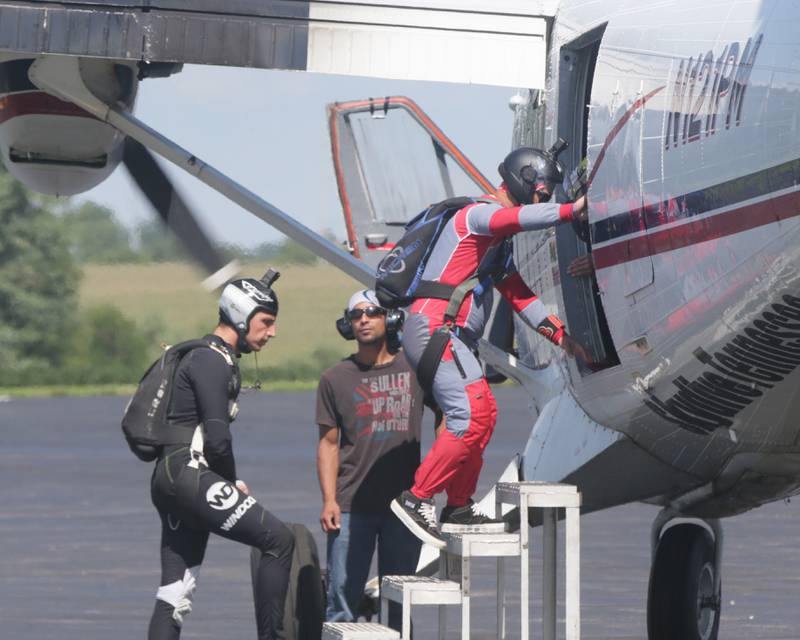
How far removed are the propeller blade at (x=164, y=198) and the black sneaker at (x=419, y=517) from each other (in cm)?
426

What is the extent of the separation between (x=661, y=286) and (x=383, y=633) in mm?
1907

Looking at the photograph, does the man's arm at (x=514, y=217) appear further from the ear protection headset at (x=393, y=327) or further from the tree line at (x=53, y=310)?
the tree line at (x=53, y=310)

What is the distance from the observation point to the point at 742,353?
7.31 meters

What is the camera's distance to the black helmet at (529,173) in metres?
8.16

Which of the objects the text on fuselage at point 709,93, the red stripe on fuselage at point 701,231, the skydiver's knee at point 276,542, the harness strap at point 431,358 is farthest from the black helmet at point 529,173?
the skydiver's knee at point 276,542

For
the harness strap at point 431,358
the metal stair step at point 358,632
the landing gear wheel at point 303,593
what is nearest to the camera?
the metal stair step at point 358,632

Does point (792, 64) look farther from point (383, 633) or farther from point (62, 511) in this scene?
point (62, 511)

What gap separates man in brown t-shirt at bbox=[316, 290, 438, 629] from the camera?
9.21 metres

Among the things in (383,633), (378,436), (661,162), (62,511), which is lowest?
(62,511)

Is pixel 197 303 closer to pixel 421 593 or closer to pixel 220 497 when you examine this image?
pixel 220 497

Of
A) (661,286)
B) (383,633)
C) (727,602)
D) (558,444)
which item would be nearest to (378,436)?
(558,444)

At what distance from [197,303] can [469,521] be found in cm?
3215

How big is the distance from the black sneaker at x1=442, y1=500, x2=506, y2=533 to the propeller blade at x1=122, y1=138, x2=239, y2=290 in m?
4.23

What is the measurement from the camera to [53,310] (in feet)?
146
